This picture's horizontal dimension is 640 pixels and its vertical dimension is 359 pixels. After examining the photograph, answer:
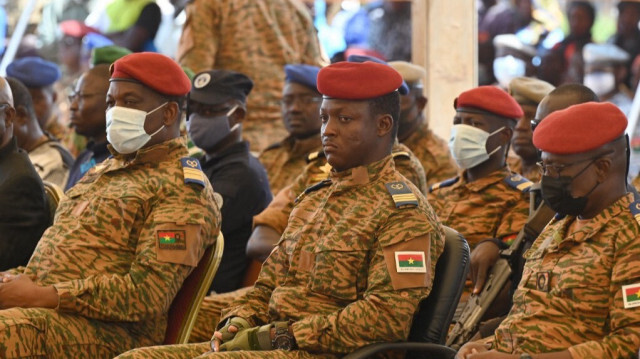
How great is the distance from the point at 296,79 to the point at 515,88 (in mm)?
1229

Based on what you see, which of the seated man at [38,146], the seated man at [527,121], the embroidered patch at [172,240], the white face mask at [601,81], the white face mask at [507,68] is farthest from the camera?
the white face mask at [601,81]

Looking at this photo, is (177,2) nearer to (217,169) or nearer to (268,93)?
(268,93)

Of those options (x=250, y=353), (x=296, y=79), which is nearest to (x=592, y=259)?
(x=250, y=353)

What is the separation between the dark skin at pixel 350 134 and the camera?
3.89 m

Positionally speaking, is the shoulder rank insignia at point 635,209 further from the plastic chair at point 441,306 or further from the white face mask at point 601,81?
the white face mask at point 601,81

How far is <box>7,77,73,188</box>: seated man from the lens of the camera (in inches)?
249

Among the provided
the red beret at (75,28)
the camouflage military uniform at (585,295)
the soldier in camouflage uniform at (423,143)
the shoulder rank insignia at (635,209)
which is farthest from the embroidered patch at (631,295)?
the red beret at (75,28)

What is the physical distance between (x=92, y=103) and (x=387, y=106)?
2.04m

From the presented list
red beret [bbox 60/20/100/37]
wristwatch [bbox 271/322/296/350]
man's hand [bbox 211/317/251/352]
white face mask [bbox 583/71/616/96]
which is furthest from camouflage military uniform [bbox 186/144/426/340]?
white face mask [bbox 583/71/616/96]

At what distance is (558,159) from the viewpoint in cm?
349

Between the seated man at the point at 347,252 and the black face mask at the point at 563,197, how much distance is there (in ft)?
1.40

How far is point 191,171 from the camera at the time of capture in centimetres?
424

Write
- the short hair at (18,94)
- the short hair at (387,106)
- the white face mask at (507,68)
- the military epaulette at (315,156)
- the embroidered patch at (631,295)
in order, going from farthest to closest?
the white face mask at (507,68) < the short hair at (18,94) < the military epaulette at (315,156) < the short hair at (387,106) < the embroidered patch at (631,295)

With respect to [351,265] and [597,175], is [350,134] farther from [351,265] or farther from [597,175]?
[597,175]
